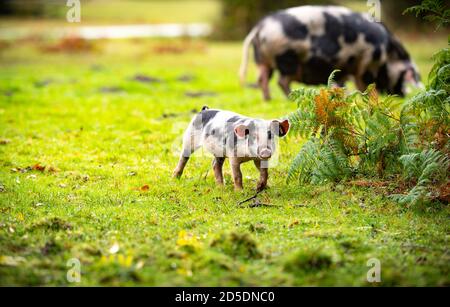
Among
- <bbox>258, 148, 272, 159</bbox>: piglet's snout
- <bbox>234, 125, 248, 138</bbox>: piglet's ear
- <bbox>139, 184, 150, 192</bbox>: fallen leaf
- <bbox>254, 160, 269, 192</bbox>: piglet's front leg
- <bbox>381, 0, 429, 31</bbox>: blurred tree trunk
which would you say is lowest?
<bbox>381, 0, 429, 31</bbox>: blurred tree trunk

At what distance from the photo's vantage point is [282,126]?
25.0 feet

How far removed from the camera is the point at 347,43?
45.8 feet

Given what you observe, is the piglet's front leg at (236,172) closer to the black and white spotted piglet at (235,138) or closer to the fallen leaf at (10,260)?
the black and white spotted piglet at (235,138)

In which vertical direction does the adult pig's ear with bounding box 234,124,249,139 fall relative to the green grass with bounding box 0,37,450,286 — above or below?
above

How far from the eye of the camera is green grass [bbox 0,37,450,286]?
5.58 metres

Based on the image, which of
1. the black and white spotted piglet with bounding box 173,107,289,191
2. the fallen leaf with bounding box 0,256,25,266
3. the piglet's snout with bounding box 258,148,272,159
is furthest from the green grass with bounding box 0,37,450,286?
the piglet's snout with bounding box 258,148,272,159

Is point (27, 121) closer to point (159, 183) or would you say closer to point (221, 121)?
point (159, 183)

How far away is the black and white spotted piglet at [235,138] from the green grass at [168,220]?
1.17 ft

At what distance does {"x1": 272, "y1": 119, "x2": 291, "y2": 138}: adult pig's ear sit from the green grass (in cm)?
76

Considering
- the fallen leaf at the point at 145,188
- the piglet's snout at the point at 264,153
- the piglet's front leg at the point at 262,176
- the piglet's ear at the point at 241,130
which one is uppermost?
the piglet's ear at the point at 241,130

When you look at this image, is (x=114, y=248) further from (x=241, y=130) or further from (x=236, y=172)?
(x=236, y=172)

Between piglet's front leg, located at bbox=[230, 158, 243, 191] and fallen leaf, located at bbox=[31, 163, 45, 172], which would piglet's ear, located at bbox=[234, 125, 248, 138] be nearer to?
piglet's front leg, located at bbox=[230, 158, 243, 191]

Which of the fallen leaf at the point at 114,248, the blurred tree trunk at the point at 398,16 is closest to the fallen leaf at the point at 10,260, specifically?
the fallen leaf at the point at 114,248

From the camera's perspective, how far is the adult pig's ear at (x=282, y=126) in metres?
7.57
